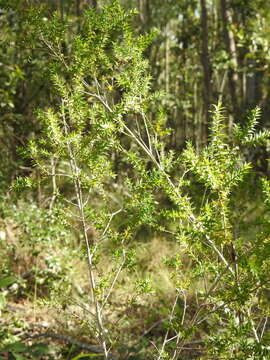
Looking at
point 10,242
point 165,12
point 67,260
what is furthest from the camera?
point 165,12

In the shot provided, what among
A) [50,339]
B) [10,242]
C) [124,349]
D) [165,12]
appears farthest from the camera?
[165,12]

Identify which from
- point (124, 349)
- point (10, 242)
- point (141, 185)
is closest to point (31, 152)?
point (141, 185)

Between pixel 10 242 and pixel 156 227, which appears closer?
pixel 156 227

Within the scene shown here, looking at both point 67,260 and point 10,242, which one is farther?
point 10,242

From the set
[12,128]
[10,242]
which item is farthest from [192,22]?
[10,242]

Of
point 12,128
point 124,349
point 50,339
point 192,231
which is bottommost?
point 50,339

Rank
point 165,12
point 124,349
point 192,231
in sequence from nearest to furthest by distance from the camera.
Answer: point 192,231
point 124,349
point 165,12

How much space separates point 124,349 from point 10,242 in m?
1.98

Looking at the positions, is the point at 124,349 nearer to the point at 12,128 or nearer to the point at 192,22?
the point at 12,128

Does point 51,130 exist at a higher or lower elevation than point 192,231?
higher

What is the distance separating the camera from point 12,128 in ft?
19.6

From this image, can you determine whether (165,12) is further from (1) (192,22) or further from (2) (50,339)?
(2) (50,339)

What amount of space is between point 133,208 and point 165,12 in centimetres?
770

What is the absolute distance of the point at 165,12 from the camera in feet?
28.3
